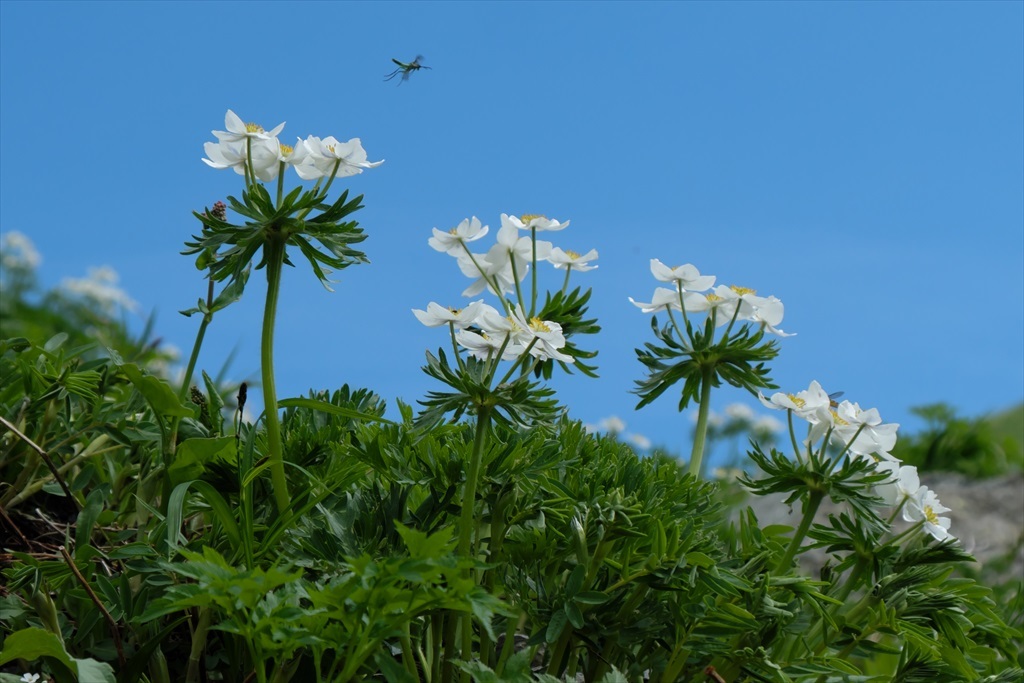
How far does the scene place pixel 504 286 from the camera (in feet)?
8.38

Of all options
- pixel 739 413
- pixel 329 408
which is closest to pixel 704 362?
pixel 329 408

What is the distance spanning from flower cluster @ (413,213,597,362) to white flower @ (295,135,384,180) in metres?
0.25

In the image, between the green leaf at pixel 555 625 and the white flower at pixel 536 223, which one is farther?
the white flower at pixel 536 223

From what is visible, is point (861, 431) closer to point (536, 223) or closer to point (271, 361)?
point (536, 223)

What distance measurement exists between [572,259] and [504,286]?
217mm

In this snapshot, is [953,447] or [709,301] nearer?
[709,301]

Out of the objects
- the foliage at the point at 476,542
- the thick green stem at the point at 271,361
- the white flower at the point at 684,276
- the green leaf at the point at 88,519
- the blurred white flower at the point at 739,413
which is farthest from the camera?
the blurred white flower at the point at 739,413

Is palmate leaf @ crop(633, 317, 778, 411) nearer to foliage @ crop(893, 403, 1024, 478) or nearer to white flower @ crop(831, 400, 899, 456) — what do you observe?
white flower @ crop(831, 400, 899, 456)

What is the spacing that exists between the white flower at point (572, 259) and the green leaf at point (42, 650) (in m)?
1.39

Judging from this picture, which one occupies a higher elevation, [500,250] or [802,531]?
[500,250]

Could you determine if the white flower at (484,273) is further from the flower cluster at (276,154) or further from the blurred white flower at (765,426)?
the blurred white flower at (765,426)

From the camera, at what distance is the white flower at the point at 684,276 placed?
2.82 m

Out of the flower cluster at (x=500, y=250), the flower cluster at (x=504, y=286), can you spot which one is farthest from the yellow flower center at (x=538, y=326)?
the flower cluster at (x=500, y=250)

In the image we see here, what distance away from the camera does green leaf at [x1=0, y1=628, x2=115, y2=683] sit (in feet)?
6.52
